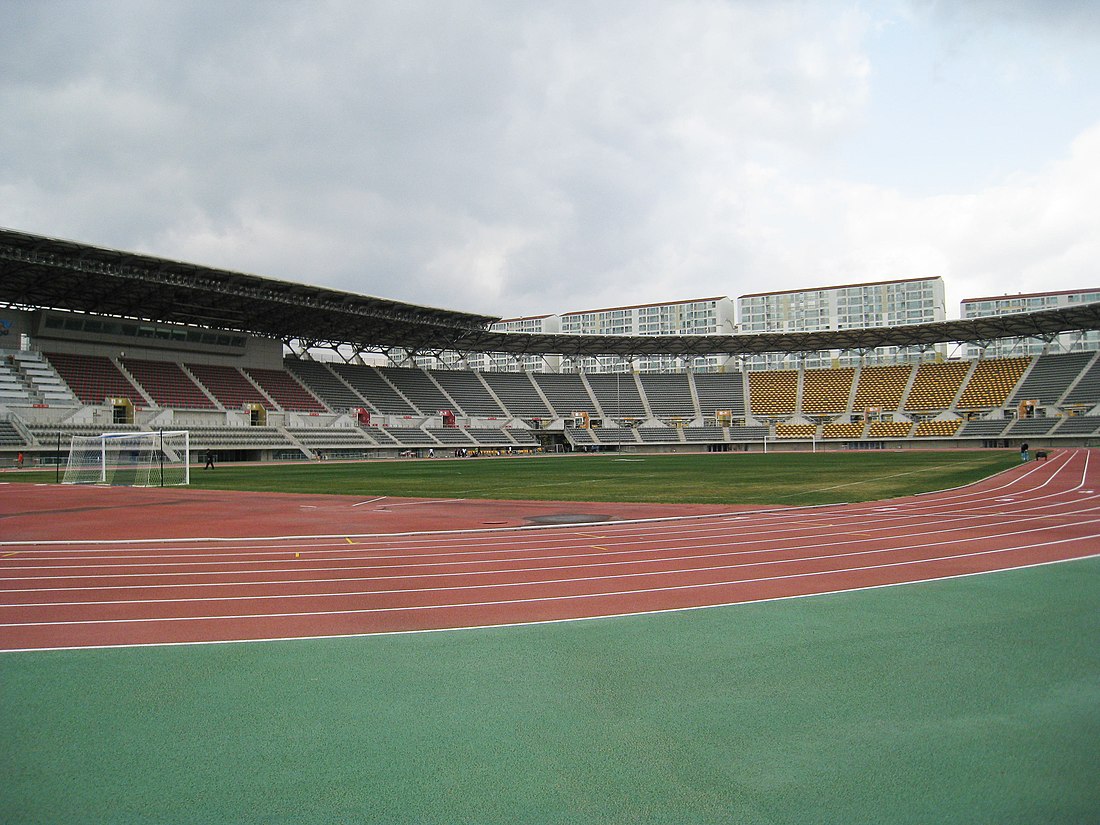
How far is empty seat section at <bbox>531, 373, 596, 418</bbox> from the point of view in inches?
2928

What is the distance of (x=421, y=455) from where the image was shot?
61.3 m

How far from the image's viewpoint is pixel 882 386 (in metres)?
70.1

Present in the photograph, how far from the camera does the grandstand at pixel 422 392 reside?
156ft

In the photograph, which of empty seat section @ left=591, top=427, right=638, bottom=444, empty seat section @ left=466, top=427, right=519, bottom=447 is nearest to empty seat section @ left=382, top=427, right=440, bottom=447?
empty seat section @ left=466, top=427, right=519, bottom=447

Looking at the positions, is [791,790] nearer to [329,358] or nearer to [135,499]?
[135,499]

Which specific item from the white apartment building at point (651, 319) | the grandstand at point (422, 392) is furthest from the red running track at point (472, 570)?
the white apartment building at point (651, 319)

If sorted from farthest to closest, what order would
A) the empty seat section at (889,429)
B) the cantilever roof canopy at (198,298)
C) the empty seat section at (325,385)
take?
the empty seat section at (889,429) → the empty seat section at (325,385) → the cantilever roof canopy at (198,298)

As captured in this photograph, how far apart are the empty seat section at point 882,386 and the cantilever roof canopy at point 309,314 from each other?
2.91 m

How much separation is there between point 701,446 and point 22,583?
67.0 metres

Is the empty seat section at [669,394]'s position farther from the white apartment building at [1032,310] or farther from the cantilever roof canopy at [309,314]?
the white apartment building at [1032,310]

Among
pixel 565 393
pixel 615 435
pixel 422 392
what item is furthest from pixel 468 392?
pixel 615 435

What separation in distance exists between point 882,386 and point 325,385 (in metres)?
54.7

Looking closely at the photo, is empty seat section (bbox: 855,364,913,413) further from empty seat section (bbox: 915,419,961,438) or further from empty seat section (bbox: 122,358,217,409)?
empty seat section (bbox: 122,358,217,409)

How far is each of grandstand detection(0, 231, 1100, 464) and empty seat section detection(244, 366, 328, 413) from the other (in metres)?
0.18
